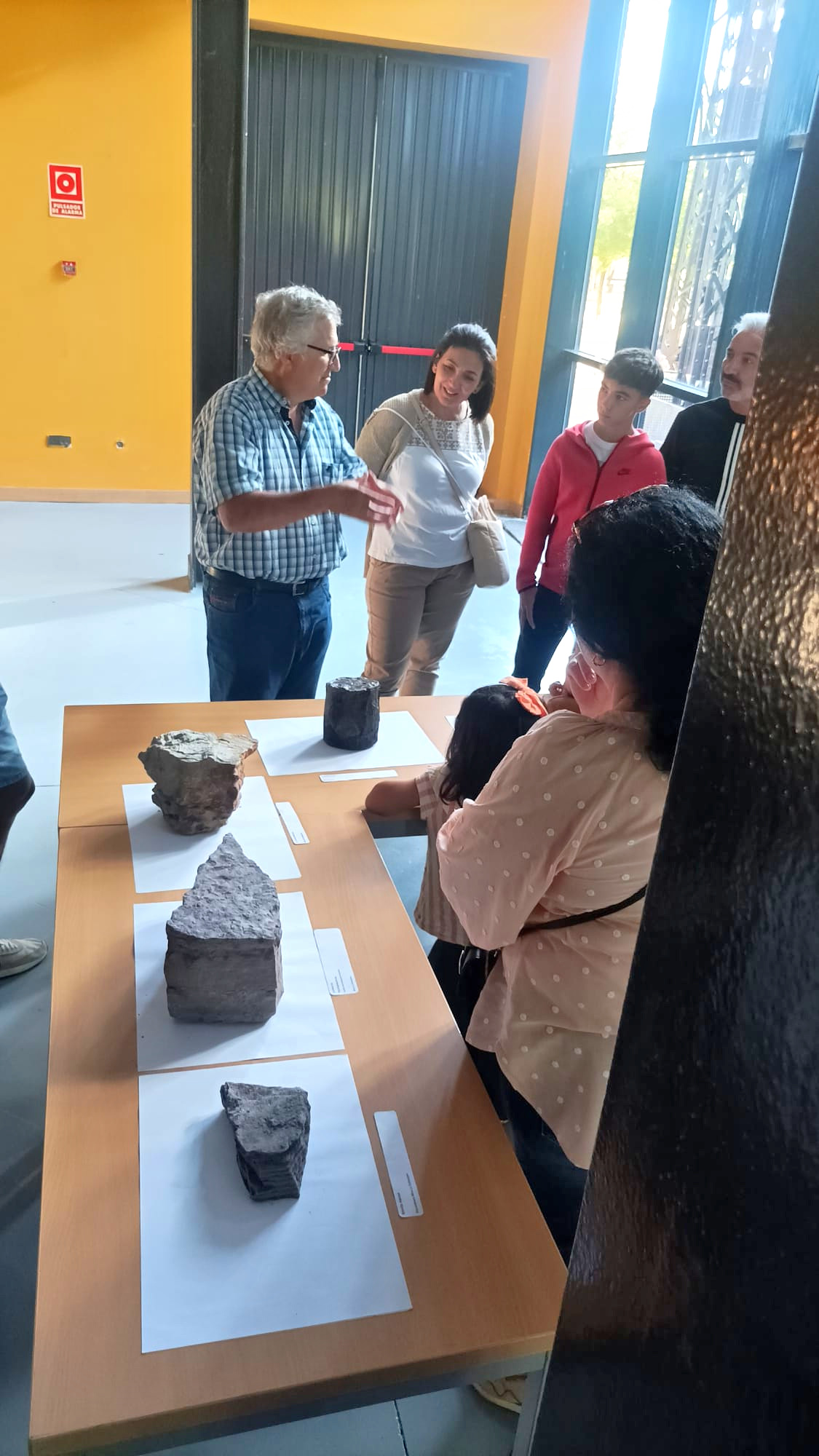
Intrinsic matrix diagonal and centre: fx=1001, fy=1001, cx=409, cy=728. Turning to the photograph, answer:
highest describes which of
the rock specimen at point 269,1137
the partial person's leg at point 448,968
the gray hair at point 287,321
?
the gray hair at point 287,321

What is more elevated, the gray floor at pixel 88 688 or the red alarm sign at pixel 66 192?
the red alarm sign at pixel 66 192

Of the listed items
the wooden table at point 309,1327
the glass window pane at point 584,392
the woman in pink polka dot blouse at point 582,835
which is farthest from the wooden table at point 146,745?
the glass window pane at point 584,392

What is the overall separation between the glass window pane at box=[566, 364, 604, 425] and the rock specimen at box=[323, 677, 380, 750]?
14.5 feet

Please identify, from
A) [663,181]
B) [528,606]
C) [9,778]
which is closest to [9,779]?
[9,778]

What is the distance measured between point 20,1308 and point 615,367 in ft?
8.70

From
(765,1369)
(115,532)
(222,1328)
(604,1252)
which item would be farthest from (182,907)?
(115,532)

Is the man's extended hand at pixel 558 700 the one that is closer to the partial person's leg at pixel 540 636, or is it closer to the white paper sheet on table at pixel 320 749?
the white paper sheet on table at pixel 320 749

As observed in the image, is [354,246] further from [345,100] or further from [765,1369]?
[765,1369]

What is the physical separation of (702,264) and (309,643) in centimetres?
305

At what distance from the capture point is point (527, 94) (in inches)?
244

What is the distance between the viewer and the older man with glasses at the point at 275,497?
7.39 feet

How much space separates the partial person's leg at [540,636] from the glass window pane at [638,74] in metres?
3.14

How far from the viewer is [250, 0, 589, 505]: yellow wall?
223 inches

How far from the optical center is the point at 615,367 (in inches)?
113
